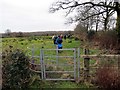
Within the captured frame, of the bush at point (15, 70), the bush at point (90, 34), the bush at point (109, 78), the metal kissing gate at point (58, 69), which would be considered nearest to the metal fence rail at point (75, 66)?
the metal kissing gate at point (58, 69)

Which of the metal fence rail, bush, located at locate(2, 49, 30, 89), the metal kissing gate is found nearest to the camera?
bush, located at locate(2, 49, 30, 89)

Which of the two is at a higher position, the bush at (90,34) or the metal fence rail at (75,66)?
the bush at (90,34)

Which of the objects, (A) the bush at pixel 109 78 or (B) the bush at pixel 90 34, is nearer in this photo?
(A) the bush at pixel 109 78

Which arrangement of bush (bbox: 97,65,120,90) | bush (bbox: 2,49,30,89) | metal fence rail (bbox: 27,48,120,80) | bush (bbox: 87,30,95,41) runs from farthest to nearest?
bush (bbox: 87,30,95,41), metal fence rail (bbox: 27,48,120,80), bush (bbox: 2,49,30,89), bush (bbox: 97,65,120,90)

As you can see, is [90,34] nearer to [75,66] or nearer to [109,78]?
[75,66]

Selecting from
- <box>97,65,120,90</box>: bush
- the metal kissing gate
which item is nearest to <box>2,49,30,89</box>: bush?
the metal kissing gate

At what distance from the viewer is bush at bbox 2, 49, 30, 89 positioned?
8820 mm

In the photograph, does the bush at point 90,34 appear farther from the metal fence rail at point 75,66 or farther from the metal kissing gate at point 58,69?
the metal fence rail at point 75,66

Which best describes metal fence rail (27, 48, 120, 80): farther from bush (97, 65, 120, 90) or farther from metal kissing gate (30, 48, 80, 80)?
bush (97, 65, 120, 90)

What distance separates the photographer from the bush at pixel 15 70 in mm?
8820

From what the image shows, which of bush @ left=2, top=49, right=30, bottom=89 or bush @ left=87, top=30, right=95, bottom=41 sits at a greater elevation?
bush @ left=87, top=30, right=95, bottom=41

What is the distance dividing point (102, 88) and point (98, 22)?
21975mm

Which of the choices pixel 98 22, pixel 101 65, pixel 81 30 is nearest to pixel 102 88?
pixel 101 65

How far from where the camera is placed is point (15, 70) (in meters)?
8.89
